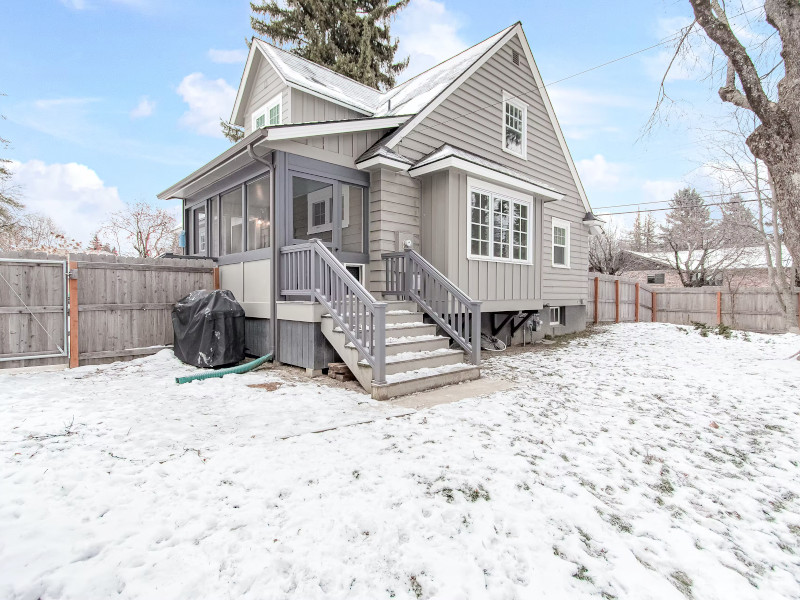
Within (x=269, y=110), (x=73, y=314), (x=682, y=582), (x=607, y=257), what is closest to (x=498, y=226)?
(x=269, y=110)

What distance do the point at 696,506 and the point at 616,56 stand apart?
291 inches

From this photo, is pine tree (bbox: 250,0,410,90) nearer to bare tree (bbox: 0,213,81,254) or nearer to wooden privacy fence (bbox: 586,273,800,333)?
bare tree (bbox: 0,213,81,254)

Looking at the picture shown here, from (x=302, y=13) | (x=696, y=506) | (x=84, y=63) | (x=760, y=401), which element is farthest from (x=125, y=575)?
(x=302, y=13)

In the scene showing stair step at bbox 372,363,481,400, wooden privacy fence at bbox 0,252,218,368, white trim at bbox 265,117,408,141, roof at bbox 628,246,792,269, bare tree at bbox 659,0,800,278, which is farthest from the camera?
roof at bbox 628,246,792,269

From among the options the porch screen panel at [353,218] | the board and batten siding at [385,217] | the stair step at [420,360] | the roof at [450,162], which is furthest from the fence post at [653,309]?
the porch screen panel at [353,218]

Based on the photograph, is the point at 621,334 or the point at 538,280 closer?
the point at 538,280

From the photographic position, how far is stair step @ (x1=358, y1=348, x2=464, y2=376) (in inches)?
193

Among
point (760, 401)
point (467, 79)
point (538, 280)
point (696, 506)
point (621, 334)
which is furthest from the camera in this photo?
point (621, 334)

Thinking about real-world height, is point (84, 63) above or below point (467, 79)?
above

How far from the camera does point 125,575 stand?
1.71 metres

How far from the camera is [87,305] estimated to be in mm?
6254

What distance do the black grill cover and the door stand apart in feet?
5.11

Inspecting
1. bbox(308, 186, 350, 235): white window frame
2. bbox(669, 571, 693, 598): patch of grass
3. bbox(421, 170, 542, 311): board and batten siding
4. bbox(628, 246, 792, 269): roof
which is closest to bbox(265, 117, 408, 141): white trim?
bbox(421, 170, 542, 311): board and batten siding

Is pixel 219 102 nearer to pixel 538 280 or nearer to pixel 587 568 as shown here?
pixel 538 280
